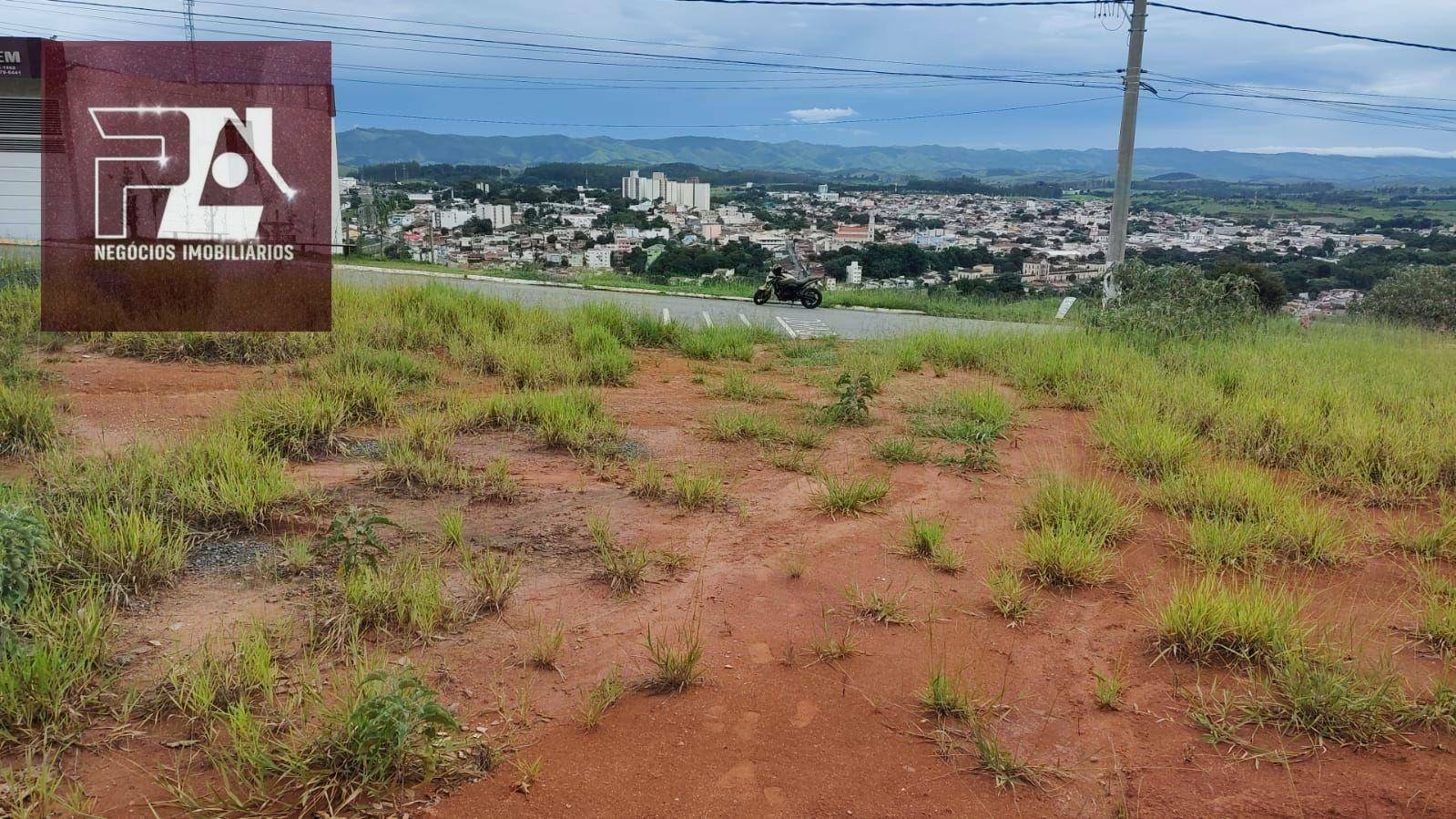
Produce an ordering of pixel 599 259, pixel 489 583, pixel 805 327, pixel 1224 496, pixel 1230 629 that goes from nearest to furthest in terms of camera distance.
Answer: pixel 1230 629 < pixel 489 583 < pixel 1224 496 < pixel 805 327 < pixel 599 259

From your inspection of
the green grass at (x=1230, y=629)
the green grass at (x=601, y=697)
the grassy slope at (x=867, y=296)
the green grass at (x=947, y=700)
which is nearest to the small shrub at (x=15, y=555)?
the green grass at (x=601, y=697)

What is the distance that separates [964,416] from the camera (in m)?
7.61

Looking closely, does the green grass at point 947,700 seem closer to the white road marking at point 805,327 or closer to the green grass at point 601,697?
the green grass at point 601,697

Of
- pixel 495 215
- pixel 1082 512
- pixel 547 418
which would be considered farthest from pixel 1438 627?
pixel 495 215

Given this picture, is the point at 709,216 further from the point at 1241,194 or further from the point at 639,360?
the point at 1241,194

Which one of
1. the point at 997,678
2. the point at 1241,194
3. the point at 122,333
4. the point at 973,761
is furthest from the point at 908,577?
the point at 1241,194

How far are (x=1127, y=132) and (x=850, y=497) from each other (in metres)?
12.8

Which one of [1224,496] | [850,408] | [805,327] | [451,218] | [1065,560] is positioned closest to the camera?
[1065,560]

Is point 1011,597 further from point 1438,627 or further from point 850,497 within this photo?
point 1438,627

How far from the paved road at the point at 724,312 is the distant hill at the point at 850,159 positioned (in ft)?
102

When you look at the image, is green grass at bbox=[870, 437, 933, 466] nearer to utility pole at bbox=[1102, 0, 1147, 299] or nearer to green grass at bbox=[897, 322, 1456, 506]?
green grass at bbox=[897, 322, 1456, 506]

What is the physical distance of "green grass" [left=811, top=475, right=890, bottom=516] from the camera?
5.50 metres

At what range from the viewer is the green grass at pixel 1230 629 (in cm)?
381

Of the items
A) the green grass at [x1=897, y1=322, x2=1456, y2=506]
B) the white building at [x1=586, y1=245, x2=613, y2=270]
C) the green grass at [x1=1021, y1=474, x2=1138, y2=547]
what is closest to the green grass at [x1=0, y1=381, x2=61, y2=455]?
the green grass at [x1=1021, y1=474, x2=1138, y2=547]
